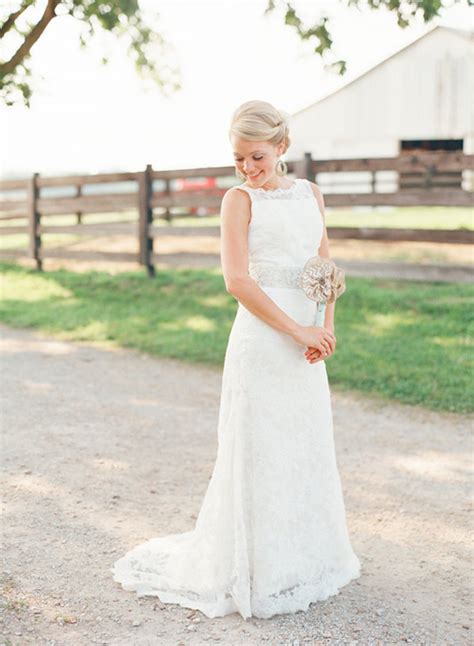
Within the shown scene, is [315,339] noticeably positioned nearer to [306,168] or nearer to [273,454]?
[273,454]

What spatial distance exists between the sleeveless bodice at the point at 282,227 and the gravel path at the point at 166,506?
143 centimetres

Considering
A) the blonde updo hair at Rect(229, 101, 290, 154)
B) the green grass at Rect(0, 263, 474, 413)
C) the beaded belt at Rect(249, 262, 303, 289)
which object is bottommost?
the green grass at Rect(0, 263, 474, 413)

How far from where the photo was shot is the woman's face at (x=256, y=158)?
319cm

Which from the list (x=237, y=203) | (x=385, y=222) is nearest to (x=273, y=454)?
(x=237, y=203)

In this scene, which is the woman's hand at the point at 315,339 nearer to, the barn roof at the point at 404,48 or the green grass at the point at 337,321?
the green grass at the point at 337,321

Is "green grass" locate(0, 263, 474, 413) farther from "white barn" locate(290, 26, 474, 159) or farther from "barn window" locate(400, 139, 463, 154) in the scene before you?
"barn window" locate(400, 139, 463, 154)

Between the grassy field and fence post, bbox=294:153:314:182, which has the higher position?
fence post, bbox=294:153:314:182

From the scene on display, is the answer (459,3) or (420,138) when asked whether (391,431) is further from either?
(420,138)

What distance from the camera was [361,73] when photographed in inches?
969

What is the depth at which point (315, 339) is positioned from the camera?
3340mm

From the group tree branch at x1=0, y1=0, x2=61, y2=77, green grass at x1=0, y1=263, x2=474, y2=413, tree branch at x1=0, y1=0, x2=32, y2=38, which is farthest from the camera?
tree branch at x1=0, y1=0, x2=32, y2=38

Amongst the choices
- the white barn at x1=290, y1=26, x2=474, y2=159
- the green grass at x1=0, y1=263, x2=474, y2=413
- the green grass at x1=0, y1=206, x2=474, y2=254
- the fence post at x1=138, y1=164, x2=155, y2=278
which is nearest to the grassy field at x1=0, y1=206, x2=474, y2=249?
the green grass at x1=0, y1=206, x2=474, y2=254

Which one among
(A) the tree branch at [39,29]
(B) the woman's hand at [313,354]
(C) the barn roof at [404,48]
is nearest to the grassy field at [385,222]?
(C) the barn roof at [404,48]

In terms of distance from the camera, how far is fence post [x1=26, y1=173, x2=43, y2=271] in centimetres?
1403
